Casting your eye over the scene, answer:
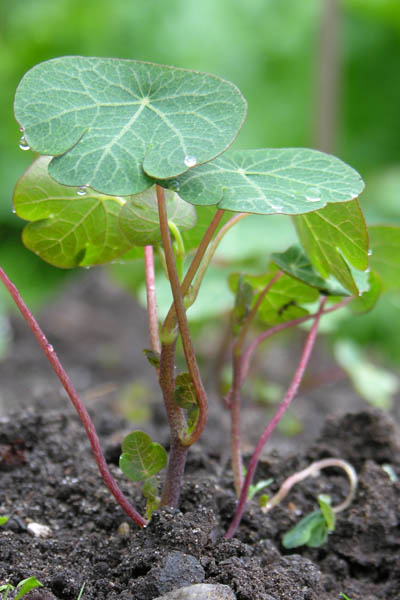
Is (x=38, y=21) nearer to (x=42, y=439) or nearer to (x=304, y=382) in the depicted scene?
(x=304, y=382)

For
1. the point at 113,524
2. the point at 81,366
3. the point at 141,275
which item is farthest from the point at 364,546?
the point at 141,275

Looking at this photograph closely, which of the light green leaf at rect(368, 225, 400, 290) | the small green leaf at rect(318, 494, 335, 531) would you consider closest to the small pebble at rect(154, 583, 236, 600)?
the small green leaf at rect(318, 494, 335, 531)

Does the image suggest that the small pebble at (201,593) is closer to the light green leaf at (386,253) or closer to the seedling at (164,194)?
the seedling at (164,194)

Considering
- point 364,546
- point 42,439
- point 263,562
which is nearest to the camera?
point 263,562

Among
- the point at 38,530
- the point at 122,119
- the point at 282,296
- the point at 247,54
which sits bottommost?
the point at 38,530

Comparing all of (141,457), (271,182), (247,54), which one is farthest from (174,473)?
(247,54)

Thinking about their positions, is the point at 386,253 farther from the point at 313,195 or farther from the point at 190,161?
the point at 190,161
